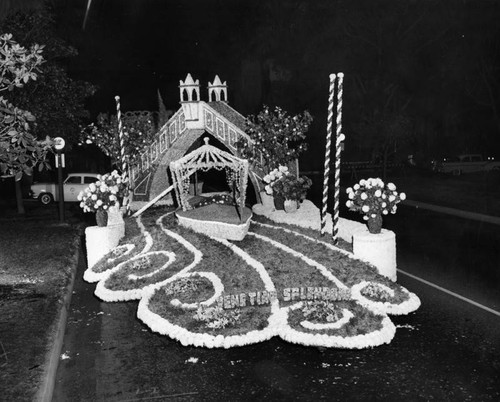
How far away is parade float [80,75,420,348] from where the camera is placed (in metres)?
10.8

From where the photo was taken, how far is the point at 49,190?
3322cm

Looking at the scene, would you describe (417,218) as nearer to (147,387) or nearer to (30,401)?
(147,387)

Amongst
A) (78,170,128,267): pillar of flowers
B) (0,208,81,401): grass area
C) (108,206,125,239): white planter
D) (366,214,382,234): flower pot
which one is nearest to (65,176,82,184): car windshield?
(0,208,81,401): grass area

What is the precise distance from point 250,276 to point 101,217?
602cm

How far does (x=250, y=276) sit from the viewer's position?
45.5ft

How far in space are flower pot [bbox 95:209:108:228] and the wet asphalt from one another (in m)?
4.36

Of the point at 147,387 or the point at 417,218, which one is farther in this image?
the point at 417,218

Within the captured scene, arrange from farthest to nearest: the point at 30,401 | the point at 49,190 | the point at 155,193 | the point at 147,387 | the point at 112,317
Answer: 1. the point at 49,190
2. the point at 155,193
3. the point at 112,317
4. the point at 147,387
5. the point at 30,401

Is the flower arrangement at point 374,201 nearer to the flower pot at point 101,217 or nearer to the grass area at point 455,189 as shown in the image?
the flower pot at point 101,217

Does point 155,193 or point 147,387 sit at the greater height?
point 155,193

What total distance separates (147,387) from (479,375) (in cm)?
549

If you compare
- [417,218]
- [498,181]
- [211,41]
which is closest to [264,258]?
[417,218]

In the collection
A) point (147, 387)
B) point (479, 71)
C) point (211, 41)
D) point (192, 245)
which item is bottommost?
point (147, 387)

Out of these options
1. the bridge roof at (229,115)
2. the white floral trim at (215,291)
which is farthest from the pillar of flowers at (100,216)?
the bridge roof at (229,115)
